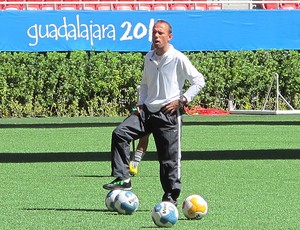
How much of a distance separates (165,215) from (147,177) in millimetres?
4667

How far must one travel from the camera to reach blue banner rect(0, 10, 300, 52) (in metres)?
28.9

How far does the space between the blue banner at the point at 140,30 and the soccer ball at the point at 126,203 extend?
62.4 feet

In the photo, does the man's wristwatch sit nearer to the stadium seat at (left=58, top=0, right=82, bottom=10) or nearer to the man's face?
the man's face

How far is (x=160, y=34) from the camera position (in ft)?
33.1

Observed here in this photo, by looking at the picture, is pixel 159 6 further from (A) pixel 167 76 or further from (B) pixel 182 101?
(B) pixel 182 101

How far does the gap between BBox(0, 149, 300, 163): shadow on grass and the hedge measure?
11.1 meters

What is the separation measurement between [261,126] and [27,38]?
7484 millimetres

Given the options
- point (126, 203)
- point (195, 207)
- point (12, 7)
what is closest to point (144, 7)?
point (12, 7)

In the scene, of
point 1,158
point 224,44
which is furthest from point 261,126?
point 1,158

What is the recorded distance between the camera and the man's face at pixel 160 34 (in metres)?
10.1

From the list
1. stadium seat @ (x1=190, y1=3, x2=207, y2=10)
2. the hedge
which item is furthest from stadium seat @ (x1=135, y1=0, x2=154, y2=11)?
the hedge

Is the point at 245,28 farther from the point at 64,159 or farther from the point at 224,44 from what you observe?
the point at 64,159

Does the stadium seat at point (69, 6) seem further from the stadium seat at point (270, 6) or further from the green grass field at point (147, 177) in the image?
the green grass field at point (147, 177)

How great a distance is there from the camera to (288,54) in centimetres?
2998
